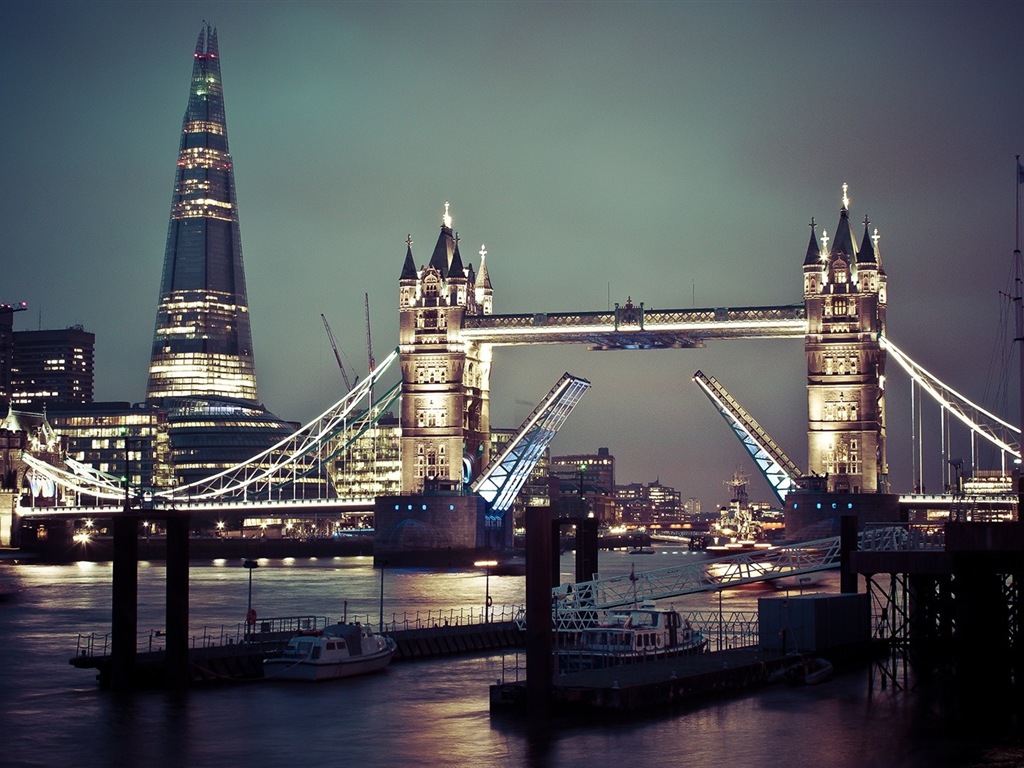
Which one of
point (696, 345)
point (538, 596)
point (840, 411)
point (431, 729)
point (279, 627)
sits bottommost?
point (431, 729)

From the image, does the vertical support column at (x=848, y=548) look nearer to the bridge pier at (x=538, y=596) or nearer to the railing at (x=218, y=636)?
the railing at (x=218, y=636)

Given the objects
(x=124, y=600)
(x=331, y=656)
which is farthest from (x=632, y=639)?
(x=124, y=600)

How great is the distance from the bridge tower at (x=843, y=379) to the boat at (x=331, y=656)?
78215 millimetres

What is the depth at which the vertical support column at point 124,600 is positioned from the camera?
50841 millimetres

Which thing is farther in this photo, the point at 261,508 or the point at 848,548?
the point at 261,508

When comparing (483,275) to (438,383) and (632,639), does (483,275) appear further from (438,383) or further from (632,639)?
(632,639)

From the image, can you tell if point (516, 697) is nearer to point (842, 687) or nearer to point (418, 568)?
point (842, 687)

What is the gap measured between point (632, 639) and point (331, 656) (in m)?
8.92

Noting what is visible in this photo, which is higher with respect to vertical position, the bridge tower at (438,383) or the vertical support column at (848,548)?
the bridge tower at (438,383)

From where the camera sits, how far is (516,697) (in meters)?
47.4

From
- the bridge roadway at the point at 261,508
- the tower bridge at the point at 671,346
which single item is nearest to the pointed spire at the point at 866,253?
the tower bridge at the point at 671,346

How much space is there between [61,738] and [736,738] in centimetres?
1642

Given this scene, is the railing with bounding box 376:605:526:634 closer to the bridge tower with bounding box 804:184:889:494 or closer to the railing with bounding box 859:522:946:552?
the railing with bounding box 859:522:946:552

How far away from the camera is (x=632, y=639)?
5397 cm
